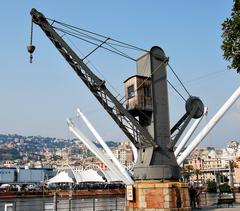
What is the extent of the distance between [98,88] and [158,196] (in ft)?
21.3

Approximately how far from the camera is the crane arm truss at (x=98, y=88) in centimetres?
2011

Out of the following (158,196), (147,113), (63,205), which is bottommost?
(63,205)

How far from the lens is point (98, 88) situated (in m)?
20.6

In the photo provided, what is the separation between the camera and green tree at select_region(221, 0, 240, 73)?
12.0 meters

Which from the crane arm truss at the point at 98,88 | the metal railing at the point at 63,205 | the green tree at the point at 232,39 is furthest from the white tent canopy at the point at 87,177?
the green tree at the point at 232,39

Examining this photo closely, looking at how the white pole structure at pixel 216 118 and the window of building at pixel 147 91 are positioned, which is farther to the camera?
the white pole structure at pixel 216 118

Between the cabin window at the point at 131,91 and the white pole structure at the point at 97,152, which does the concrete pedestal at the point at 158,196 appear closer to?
the cabin window at the point at 131,91

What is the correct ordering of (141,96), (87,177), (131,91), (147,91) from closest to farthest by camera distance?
(141,96), (147,91), (131,91), (87,177)

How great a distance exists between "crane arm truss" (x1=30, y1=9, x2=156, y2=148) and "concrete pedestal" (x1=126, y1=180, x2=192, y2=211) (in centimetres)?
211

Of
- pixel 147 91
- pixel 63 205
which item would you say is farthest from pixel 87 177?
pixel 147 91

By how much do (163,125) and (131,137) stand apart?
2037 mm

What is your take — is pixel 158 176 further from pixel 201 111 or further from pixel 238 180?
pixel 238 180

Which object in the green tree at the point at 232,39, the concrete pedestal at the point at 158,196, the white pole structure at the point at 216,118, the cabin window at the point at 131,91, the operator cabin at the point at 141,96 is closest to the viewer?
the green tree at the point at 232,39

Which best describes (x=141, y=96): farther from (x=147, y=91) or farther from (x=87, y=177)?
(x=87, y=177)
